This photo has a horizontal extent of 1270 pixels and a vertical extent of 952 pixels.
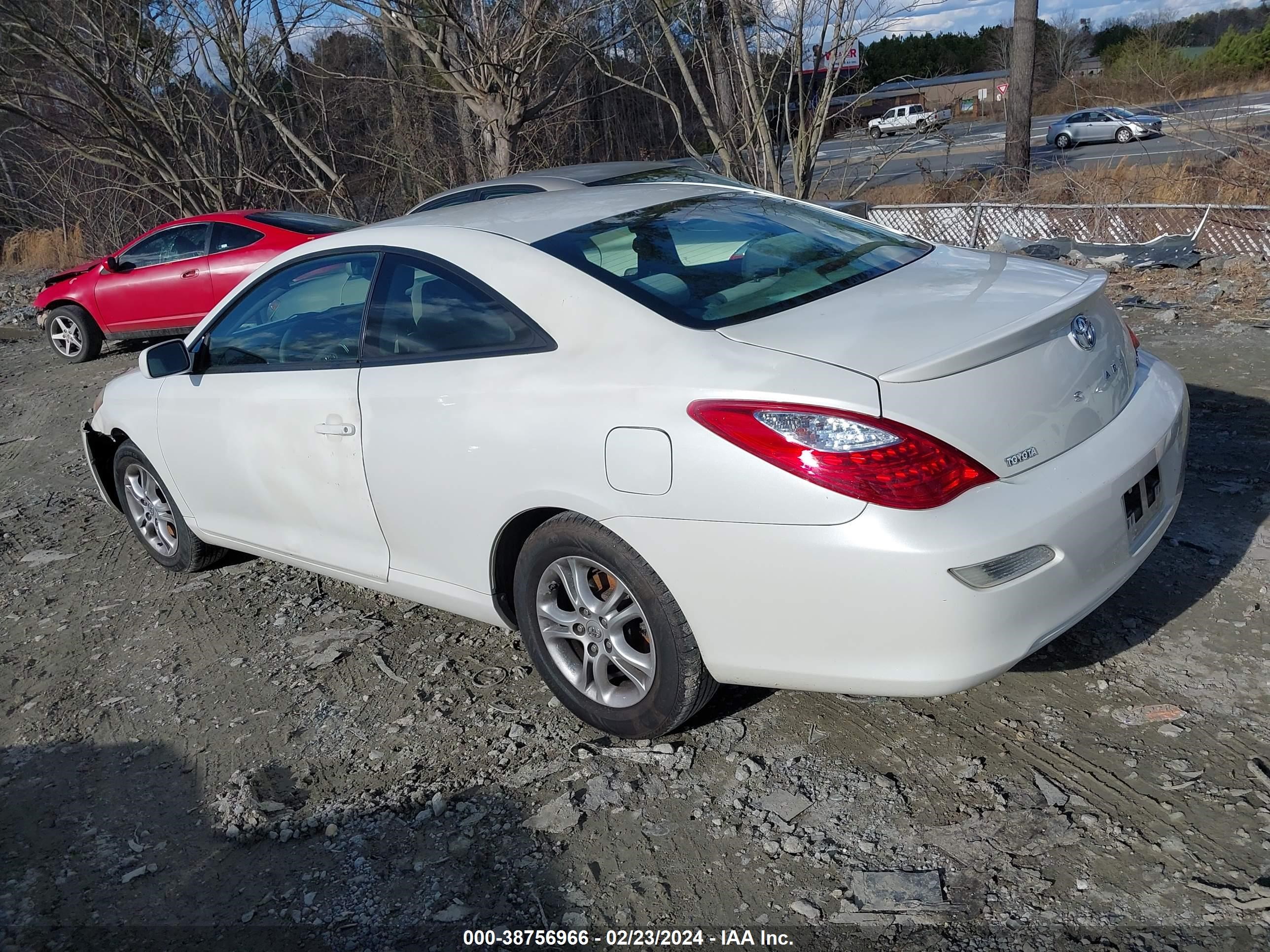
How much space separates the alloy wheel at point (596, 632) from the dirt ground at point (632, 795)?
22 centimetres

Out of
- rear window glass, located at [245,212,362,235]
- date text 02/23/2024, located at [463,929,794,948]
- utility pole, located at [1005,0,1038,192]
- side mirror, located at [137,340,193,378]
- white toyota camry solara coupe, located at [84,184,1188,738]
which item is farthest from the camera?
utility pole, located at [1005,0,1038,192]

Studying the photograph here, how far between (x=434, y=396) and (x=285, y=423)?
0.86 meters

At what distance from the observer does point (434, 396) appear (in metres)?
3.38

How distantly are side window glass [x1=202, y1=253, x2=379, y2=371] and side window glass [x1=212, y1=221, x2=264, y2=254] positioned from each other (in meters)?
7.13

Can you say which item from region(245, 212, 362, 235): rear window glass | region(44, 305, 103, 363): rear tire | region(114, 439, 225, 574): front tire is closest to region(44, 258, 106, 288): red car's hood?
region(44, 305, 103, 363): rear tire

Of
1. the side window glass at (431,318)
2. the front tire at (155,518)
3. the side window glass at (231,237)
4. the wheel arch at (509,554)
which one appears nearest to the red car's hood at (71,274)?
the side window glass at (231,237)

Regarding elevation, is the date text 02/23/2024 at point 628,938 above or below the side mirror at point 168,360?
below

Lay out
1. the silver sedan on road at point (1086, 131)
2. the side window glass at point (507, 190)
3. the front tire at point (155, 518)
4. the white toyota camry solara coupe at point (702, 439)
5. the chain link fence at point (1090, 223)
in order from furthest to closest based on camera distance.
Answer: the silver sedan on road at point (1086, 131) → the chain link fence at point (1090, 223) → the side window glass at point (507, 190) → the front tire at point (155, 518) → the white toyota camry solara coupe at point (702, 439)

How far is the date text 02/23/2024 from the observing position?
2.46 meters

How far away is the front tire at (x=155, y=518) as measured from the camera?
4980 millimetres

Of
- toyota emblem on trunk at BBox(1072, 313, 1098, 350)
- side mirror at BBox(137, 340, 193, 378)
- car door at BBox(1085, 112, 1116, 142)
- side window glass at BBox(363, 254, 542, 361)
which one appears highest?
side window glass at BBox(363, 254, 542, 361)

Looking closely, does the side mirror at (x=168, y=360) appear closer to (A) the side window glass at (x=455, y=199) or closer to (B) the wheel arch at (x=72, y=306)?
(A) the side window glass at (x=455, y=199)

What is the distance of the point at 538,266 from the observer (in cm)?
325

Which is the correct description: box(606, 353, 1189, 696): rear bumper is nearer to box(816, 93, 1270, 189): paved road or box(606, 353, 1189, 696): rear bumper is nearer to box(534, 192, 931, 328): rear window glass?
box(534, 192, 931, 328): rear window glass
